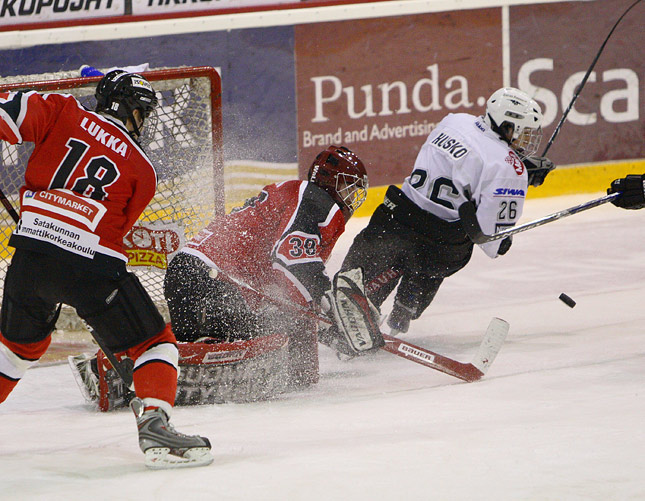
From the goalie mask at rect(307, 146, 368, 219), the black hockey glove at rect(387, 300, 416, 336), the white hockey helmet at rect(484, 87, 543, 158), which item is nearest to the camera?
the goalie mask at rect(307, 146, 368, 219)

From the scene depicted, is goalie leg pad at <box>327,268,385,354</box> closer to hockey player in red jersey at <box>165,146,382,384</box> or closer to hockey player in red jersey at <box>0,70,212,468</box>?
hockey player in red jersey at <box>165,146,382,384</box>

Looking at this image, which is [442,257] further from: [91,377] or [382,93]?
[382,93]

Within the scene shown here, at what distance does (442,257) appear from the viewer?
4.38m

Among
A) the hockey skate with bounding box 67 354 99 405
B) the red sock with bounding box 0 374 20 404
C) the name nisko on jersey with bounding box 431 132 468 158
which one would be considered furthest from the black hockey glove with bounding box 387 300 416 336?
the red sock with bounding box 0 374 20 404

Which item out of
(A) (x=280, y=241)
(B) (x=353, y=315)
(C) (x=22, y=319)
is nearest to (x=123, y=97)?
(C) (x=22, y=319)

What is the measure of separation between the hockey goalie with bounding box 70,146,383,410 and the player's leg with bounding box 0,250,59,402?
57cm

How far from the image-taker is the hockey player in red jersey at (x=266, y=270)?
3.56m

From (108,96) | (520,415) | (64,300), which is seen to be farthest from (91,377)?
(520,415)

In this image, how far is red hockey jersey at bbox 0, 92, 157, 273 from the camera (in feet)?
9.02

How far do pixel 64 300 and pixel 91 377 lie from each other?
0.72m

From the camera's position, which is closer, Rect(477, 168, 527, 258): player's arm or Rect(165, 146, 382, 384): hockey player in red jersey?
Rect(165, 146, 382, 384): hockey player in red jersey

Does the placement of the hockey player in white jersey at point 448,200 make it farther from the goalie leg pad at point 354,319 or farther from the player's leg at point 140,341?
the player's leg at point 140,341

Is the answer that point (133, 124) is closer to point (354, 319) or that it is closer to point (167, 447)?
point (167, 447)

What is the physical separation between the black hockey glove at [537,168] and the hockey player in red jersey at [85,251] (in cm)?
217
